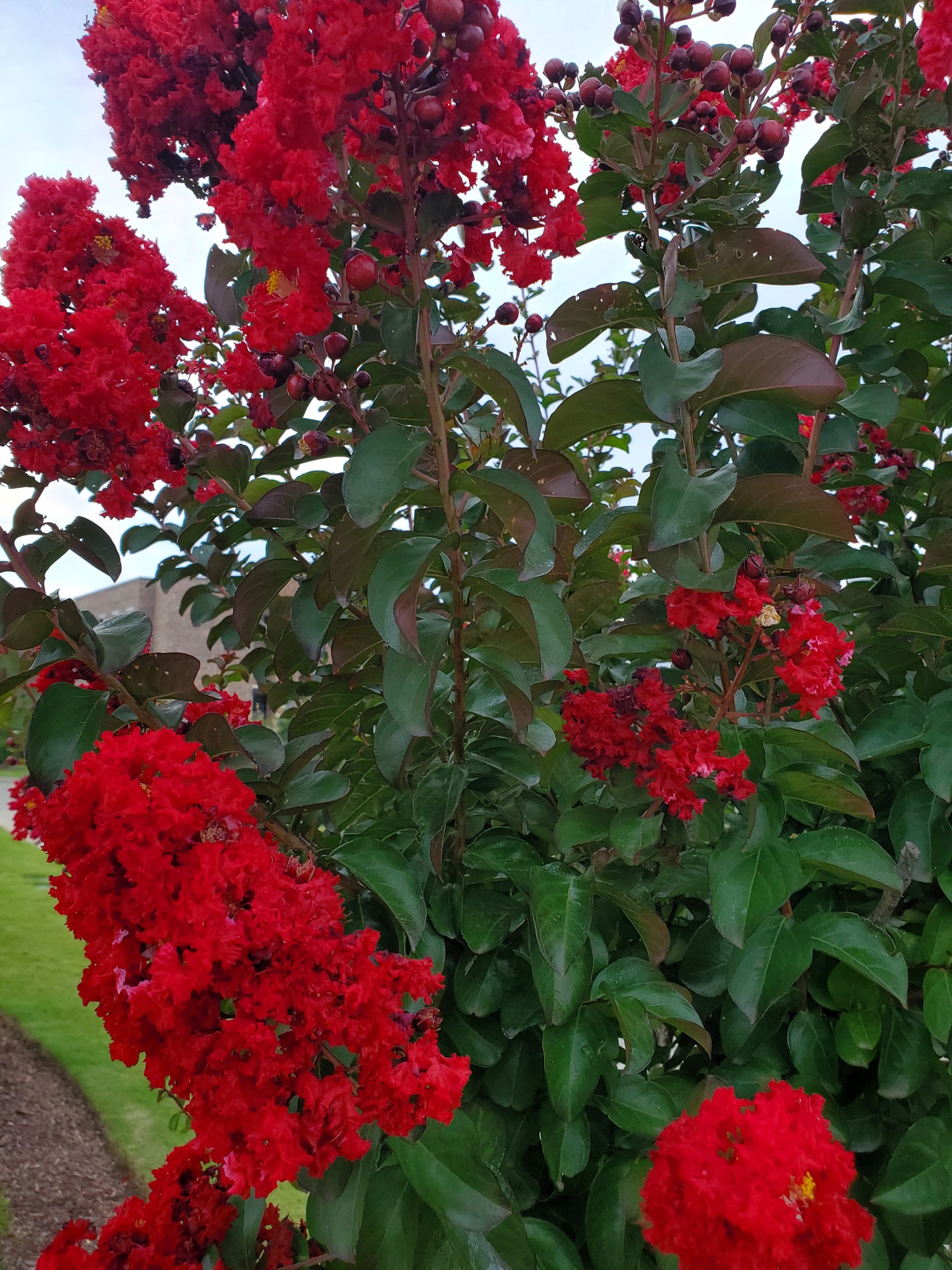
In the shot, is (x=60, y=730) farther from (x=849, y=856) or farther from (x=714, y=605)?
(x=849, y=856)

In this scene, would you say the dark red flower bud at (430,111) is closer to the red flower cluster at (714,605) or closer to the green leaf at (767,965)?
the red flower cluster at (714,605)

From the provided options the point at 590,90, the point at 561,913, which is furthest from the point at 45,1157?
the point at 590,90

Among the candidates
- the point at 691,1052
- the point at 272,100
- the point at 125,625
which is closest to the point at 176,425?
the point at 125,625

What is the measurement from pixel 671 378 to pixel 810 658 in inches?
13.9

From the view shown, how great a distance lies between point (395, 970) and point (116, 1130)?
3.67m

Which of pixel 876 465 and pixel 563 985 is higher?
pixel 876 465

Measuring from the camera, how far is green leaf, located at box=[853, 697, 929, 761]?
1213 mm

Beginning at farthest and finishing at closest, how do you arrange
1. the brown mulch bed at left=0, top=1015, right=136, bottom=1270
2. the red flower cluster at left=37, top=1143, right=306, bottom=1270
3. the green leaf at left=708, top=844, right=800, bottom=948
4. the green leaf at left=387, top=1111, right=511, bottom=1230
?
the brown mulch bed at left=0, top=1015, right=136, bottom=1270 < the red flower cluster at left=37, top=1143, right=306, bottom=1270 < the green leaf at left=708, top=844, right=800, bottom=948 < the green leaf at left=387, top=1111, right=511, bottom=1230

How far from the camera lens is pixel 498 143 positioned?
94 centimetres

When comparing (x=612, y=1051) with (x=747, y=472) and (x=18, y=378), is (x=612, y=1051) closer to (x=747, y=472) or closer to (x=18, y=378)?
(x=747, y=472)

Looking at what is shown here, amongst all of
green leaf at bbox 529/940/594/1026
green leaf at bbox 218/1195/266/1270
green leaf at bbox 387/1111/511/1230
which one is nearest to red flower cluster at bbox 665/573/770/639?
green leaf at bbox 529/940/594/1026

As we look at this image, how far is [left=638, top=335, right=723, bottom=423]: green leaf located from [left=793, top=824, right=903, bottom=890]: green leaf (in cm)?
56

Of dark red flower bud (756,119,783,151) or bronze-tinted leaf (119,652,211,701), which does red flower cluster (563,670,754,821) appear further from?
dark red flower bud (756,119,783,151)

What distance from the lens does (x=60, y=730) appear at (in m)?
1.07
